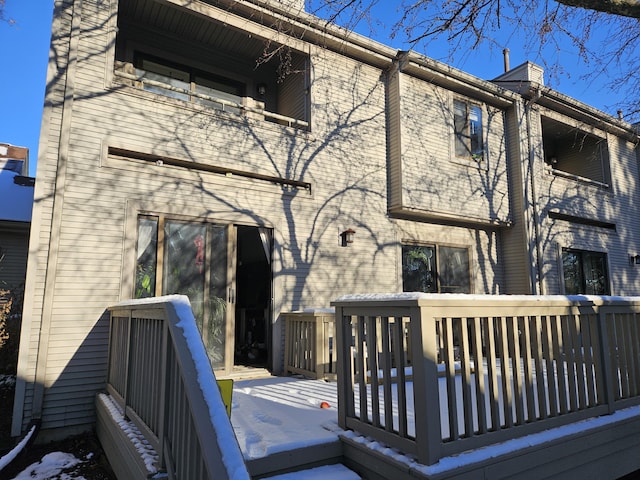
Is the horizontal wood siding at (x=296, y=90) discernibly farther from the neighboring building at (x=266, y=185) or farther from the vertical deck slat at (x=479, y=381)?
the vertical deck slat at (x=479, y=381)

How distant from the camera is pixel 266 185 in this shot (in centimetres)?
604

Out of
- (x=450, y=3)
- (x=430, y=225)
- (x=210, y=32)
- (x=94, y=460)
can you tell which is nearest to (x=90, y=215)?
(x=94, y=460)

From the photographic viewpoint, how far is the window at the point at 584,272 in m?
9.37

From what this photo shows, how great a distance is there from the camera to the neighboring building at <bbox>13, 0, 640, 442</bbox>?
4605 mm

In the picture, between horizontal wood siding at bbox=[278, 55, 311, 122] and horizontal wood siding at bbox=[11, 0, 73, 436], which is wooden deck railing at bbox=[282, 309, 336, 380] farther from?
horizontal wood siding at bbox=[278, 55, 311, 122]

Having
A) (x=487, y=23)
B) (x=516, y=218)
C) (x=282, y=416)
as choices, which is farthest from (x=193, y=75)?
(x=516, y=218)

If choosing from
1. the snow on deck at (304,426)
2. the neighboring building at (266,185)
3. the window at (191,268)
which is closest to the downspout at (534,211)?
the neighboring building at (266,185)

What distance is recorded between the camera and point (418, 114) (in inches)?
301

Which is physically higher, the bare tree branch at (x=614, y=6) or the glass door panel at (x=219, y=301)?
the bare tree branch at (x=614, y=6)

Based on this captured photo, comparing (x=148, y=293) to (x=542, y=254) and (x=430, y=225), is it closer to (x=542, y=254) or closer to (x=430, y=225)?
(x=430, y=225)

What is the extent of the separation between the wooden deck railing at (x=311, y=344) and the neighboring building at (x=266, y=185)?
0.28 meters

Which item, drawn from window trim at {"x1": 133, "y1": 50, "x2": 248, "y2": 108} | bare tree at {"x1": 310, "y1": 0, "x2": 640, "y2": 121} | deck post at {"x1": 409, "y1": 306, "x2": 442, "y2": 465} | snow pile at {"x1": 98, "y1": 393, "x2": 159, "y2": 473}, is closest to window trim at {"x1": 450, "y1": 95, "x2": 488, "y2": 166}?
bare tree at {"x1": 310, "y1": 0, "x2": 640, "y2": 121}

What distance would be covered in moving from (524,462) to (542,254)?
7162 mm

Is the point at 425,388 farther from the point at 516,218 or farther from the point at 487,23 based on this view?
the point at 516,218
